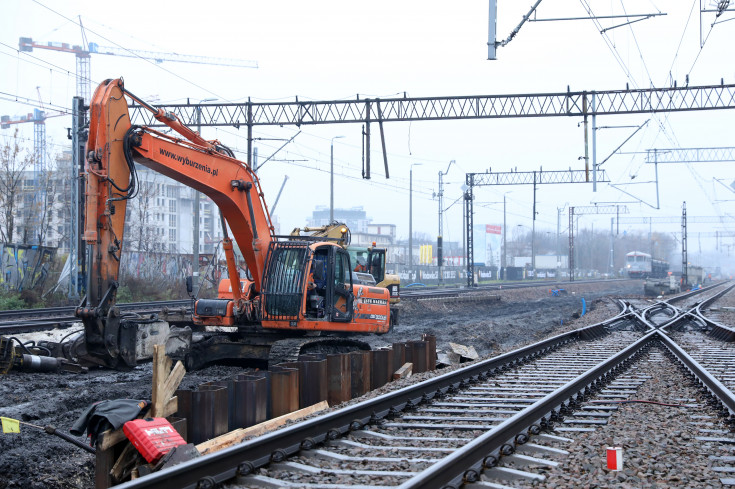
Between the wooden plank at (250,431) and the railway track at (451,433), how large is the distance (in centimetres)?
88

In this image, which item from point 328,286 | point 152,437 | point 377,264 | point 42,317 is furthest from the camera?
point 377,264

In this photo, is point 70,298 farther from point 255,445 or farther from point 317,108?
point 255,445

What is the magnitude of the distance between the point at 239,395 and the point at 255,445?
2.42 m

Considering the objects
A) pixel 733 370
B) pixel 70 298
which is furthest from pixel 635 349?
pixel 70 298

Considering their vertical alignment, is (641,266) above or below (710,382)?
above

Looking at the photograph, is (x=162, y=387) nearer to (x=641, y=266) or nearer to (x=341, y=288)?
(x=341, y=288)

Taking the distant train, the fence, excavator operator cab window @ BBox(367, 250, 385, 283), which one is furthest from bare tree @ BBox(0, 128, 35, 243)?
the distant train

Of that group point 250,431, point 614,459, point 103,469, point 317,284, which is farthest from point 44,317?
point 614,459

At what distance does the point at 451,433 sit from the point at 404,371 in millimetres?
4619

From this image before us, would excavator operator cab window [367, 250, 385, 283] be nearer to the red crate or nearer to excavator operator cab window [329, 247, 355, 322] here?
excavator operator cab window [329, 247, 355, 322]

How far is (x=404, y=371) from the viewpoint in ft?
39.4

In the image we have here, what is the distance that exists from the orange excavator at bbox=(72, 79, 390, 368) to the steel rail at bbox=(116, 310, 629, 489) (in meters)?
3.80

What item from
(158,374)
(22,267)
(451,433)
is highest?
(22,267)

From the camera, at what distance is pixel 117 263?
11.0 m
